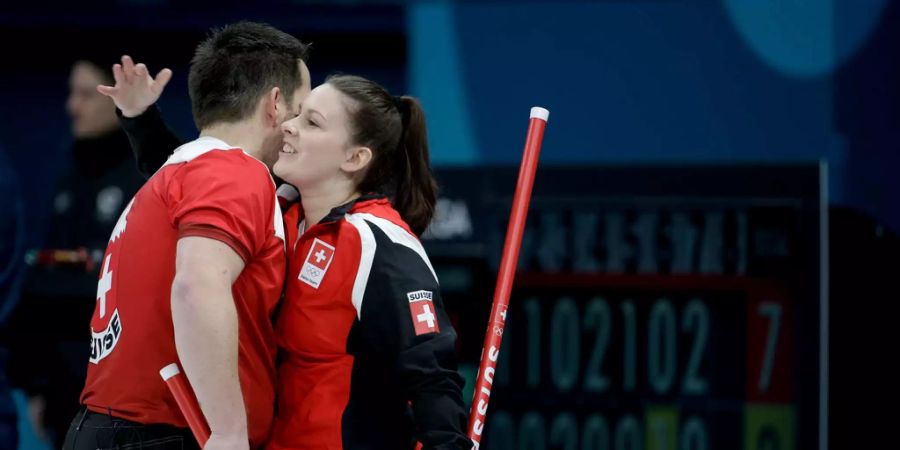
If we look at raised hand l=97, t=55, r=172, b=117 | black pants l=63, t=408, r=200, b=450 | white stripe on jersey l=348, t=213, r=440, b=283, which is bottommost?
black pants l=63, t=408, r=200, b=450

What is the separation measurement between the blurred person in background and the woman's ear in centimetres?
239

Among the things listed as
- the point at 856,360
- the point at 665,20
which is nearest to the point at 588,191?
the point at 665,20

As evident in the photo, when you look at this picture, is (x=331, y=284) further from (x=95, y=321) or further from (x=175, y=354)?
(x=95, y=321)

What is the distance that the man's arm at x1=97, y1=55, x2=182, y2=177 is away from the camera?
2.42m

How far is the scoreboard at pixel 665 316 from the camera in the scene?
3812mm

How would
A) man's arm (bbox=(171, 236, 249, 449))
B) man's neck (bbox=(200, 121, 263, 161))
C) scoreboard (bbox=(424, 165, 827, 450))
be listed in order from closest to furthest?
man's arm (bbox=(171, 236, 249, 449)) → man's neck (bbox=(200, 121, 263, 161)) → scoreboard (bbox=(424, 165, 827, 450))

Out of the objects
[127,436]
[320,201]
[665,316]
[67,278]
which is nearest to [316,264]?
[320,201]

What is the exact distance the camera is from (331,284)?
2053mm

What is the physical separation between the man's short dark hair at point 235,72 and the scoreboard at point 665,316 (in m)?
1.85

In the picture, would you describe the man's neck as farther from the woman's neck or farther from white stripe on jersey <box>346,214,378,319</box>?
white stripe on jersey <box>346,214,378,319</box>

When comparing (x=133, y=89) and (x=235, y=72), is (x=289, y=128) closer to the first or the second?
(x=235, y=72)

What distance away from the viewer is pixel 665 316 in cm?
383

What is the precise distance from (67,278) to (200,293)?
2803 mm

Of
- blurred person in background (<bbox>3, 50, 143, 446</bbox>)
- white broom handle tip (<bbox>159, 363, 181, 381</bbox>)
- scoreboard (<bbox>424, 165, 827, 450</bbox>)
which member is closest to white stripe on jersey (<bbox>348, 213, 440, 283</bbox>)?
white broom handle tip (<bbox>159, 363, 181, 381</bbox>)
